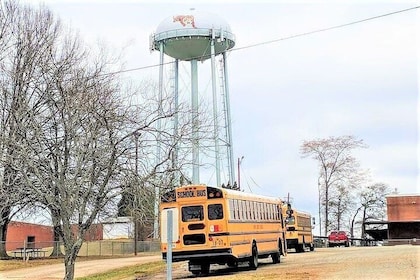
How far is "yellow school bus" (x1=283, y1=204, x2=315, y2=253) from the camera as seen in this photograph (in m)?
39.4

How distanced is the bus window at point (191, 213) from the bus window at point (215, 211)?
1.20ft

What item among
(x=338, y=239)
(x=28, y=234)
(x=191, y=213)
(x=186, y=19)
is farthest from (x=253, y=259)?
(x=28, y=234)

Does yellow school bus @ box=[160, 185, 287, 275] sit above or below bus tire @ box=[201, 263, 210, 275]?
above

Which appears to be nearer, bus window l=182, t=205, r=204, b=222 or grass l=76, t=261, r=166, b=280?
bus window l=182, t=205, r=204, b=222

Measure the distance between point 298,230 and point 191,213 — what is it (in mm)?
19170

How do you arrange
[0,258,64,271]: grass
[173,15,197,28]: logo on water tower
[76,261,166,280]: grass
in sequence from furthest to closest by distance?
[173,15,197,28]: logo on water tower → [0,258,64,271]: grass → [76,261,166,280]: grass

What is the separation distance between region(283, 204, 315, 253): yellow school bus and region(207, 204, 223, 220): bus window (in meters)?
14.4

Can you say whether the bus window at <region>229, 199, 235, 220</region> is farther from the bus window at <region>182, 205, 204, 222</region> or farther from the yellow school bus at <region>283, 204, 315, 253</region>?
the yellow school bus at <region>283, 204, 315, 253</region>

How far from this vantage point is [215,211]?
23.8 metres

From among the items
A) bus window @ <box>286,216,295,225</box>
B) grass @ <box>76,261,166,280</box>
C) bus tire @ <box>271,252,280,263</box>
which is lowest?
grass @ <box>76,261,166,280</box>

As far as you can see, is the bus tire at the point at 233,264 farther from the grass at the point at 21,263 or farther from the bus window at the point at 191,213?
the grass at the point at 21,263

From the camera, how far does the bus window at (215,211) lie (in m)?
23.7

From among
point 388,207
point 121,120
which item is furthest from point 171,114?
point 388,207

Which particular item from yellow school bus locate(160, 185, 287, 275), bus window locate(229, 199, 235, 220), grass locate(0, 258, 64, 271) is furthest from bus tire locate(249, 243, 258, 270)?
grass locate(0, 258, 64, 271)
